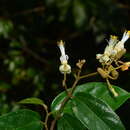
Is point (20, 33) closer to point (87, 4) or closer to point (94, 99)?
point (87, 4)

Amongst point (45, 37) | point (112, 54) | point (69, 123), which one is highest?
point (112, 54)

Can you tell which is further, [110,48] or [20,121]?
[110,48]

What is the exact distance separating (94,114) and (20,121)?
219mm

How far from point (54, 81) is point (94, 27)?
1.53 ft

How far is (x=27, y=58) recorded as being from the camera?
9.72 ft

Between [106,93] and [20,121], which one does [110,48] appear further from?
[20,121]

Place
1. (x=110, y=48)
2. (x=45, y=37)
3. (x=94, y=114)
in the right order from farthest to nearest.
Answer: (x=45, y=37)
(x=110, y=48)
(x=94, y=114)

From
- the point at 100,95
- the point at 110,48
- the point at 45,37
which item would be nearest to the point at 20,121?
the point at 100,95

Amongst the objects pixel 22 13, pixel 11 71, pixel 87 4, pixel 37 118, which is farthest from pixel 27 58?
pixel 37 118

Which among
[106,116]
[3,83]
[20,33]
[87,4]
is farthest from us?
[20,33]

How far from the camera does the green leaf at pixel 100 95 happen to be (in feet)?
4.10

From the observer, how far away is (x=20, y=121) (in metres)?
1.20

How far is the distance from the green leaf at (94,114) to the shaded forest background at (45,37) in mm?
1106

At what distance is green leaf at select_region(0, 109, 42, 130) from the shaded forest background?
1106 mm
